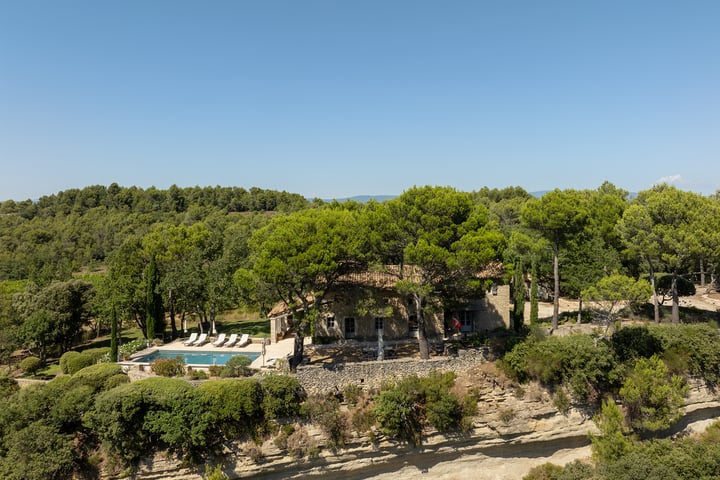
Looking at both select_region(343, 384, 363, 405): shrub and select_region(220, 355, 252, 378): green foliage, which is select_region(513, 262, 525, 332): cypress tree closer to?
select_region(343, 384, 363, 405): shrub

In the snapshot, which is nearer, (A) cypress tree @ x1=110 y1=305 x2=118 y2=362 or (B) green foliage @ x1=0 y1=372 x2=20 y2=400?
(B) green foliage @ x1=0 y1=372 x2=20 y2=400

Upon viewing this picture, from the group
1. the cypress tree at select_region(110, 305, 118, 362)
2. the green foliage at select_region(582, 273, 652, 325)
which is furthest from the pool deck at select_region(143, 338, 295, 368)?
the green foliage at select_region(582, 273, 652, 325)

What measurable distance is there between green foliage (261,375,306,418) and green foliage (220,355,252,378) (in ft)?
6.75

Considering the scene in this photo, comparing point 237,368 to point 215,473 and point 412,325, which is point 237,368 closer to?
point 215,473

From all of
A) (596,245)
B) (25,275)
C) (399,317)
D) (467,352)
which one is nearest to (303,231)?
(399,317)

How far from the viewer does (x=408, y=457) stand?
806 inches

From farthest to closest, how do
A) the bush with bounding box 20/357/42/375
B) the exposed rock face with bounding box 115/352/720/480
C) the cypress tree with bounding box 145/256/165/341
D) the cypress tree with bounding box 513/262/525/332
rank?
1. the cypress tree with bounding box 145/256/165/341
2. the cypress tree with bounding box 513/262/525/332
3. the bush with bounding box 20/357/42/375
4. the exposed rock face with bounding box 115/352/720/480

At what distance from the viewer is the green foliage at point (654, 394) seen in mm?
20344

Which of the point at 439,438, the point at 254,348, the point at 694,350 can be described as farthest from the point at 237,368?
the point at 694,350

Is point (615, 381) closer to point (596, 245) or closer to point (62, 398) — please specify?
point (596, 245)

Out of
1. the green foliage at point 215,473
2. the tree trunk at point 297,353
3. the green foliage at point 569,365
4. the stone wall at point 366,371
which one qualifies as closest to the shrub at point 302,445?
the stone wall at point 366,371

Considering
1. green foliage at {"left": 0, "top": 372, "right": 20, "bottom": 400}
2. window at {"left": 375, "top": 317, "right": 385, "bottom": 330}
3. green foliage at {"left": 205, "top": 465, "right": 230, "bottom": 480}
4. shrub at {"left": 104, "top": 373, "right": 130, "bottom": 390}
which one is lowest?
green foliage at {"left": 205, "top": 465, "right": 230, "bottom": 480}

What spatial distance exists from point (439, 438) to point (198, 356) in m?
15.0

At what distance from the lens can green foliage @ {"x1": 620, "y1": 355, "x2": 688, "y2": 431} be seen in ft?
66.7
